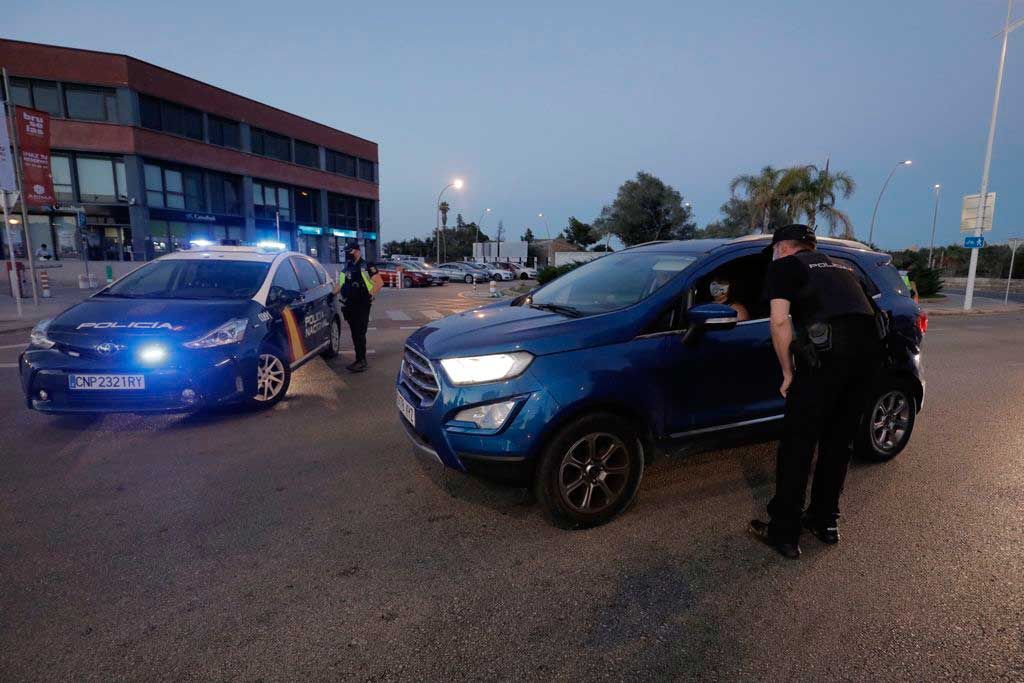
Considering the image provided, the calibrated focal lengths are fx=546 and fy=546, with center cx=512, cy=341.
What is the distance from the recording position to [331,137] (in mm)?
46094

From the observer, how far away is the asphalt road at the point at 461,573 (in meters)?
2.21

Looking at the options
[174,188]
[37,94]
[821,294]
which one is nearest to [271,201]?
[174,188]

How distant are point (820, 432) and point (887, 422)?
1850 millimetres

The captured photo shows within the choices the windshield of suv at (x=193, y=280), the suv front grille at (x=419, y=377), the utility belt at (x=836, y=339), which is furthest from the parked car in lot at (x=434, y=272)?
the utility belt at (x=836, y=339)

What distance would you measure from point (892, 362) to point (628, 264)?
6.71 ft

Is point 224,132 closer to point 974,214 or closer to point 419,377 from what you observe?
point 419,377

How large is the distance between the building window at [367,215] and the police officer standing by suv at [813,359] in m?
51.6

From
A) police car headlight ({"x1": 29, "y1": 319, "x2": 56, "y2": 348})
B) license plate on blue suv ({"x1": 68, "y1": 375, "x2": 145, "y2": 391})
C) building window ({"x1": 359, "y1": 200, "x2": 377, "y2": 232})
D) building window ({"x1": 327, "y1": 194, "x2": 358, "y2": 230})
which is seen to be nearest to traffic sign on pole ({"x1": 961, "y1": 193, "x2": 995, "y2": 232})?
license plate on blue suv ({"x1": 68, "y1": 375, "x2": 145, "y2": 391})

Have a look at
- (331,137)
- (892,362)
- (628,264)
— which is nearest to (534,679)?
(628,264)

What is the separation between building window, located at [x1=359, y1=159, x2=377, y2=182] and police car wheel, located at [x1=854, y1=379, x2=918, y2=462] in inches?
2018

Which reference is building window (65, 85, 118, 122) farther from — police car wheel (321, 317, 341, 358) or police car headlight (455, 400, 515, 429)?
police car headlight (455, 400, 515, 429)

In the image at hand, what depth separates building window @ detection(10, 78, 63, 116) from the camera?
2867cm

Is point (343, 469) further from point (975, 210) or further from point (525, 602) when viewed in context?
point (975, 210)

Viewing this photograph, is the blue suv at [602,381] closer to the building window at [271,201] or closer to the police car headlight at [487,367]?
the police car headlight at [487,367]
